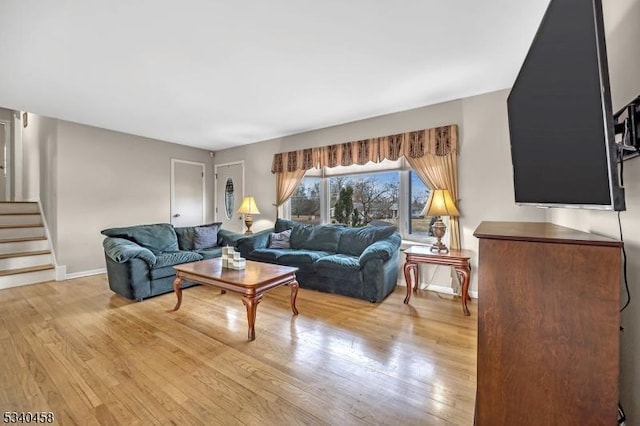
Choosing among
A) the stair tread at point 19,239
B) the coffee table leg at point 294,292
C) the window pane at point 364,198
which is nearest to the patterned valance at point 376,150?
the window pane at point 364,198

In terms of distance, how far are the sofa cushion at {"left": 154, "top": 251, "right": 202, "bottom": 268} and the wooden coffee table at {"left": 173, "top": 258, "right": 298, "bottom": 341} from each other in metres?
0.64

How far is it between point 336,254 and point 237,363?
2.13 meters

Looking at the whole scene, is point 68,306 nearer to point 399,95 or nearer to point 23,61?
point 23,61

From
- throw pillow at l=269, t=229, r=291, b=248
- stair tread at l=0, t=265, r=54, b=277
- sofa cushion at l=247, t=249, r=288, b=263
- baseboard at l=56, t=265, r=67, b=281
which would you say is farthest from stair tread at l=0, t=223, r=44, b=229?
throw pillow at l=269, t=229, r=291, b=248

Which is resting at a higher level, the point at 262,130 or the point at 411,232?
the point at 262,130

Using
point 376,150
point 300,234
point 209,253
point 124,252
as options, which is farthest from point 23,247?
point 376,150

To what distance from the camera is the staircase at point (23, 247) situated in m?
3.85

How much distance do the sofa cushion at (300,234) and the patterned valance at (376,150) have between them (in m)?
1.01

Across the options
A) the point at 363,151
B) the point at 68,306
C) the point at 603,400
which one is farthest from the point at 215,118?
the point at 603,400

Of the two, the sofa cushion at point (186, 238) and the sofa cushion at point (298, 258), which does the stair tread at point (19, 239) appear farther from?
the sofa cushion at point (298, 258)

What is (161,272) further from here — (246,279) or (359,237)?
(359,237)

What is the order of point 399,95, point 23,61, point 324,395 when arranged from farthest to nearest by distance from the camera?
point 399,95 → point 23,61 → point 324,395

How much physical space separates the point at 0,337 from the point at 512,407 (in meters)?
3.66

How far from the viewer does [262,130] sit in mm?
4641
